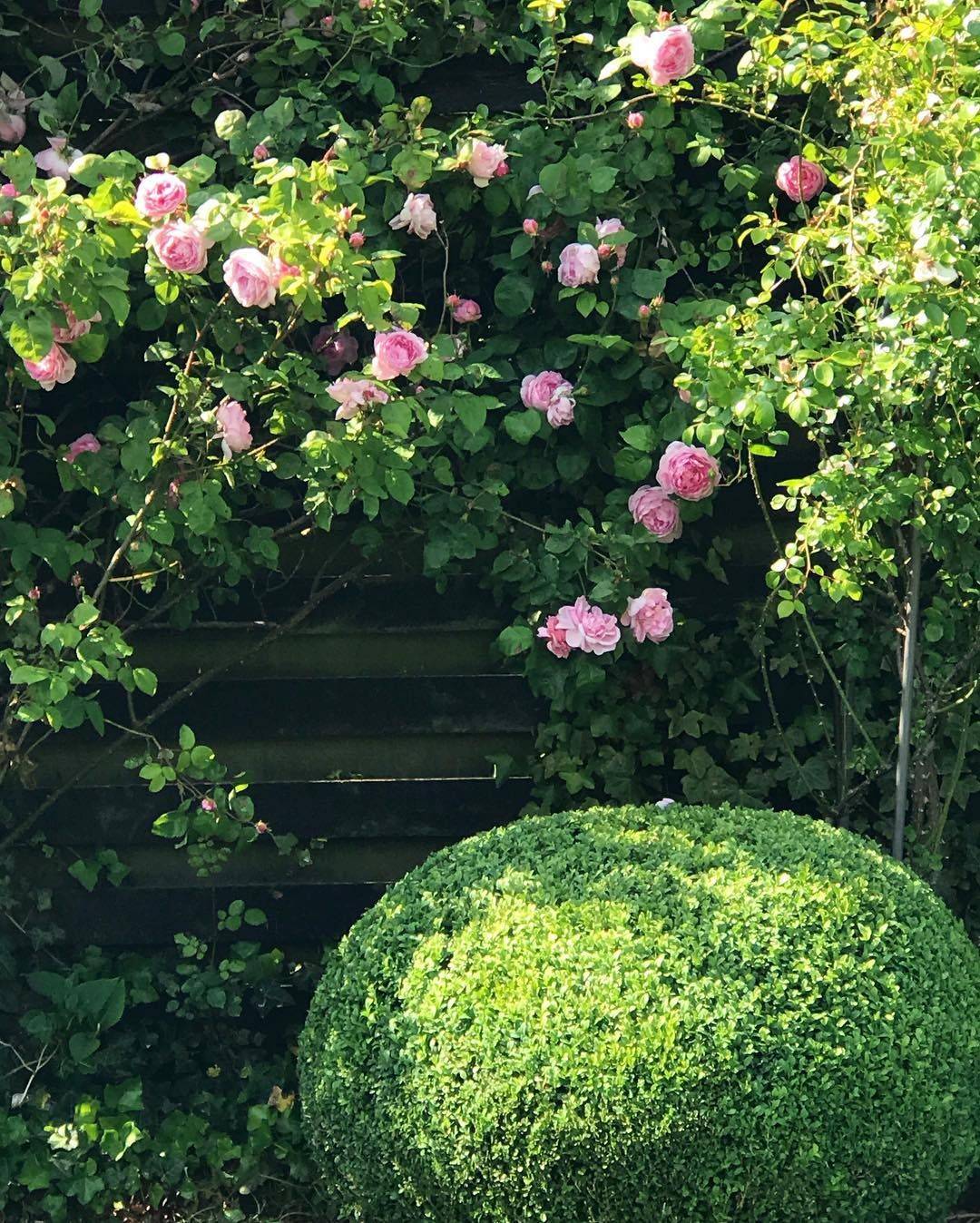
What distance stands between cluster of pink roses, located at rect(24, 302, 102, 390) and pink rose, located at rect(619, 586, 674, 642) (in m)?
1.18

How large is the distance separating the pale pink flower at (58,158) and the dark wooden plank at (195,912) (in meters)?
1.52

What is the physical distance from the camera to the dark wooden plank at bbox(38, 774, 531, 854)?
10.2 ft

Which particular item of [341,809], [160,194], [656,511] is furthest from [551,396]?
[341,809]

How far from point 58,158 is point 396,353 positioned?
33.6 inches

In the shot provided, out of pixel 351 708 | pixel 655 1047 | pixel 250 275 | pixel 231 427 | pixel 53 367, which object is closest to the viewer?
pixel 655 1047

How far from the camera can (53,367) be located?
8.04 ft

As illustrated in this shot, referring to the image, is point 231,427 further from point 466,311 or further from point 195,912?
point 195,912

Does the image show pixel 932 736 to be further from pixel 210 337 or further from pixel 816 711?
pixel 210 337

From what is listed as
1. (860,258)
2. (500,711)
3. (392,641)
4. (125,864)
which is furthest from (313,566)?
(860,258)

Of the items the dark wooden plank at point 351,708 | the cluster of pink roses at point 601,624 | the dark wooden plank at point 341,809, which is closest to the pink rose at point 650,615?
the cluster of pink roses at point 601,624

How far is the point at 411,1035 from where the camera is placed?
7.25ft

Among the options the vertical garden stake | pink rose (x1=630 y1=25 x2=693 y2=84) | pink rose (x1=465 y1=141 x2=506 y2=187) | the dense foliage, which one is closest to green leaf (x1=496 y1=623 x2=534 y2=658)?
the dense foliage

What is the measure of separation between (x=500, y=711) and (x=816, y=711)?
694mm

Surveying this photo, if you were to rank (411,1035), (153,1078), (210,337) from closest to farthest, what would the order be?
(411,1035)
(210,337)
(153,1078)
